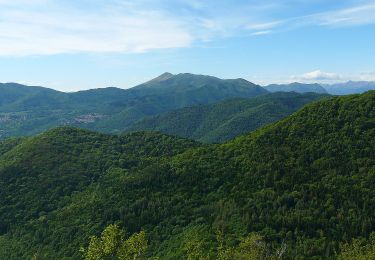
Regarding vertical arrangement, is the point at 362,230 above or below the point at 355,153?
below

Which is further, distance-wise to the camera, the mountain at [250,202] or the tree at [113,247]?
the mountain at [250,202]

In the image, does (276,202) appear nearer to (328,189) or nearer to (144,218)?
(328,189)

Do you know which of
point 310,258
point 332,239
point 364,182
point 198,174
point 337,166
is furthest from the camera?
point 198,174

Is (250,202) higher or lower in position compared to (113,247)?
lower

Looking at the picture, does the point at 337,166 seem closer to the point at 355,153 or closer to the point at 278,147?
the point at 355,153

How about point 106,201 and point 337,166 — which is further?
point 106,201

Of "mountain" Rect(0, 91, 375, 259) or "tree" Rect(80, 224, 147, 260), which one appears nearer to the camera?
"tree" Rect(80, 224, 147, 260)

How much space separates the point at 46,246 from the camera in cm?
17025

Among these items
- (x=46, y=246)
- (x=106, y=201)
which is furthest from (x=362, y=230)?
(x=46, y=246)

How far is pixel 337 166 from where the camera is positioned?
16525cm

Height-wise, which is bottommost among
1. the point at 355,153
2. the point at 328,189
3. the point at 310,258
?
the point at 310,258

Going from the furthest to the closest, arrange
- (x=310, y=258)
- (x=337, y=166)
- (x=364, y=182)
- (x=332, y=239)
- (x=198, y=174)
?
(x=198, y=174) → (x=337, y=166) → (x=364, y=182) → (x=332, y=239) → (x=310, y=258)

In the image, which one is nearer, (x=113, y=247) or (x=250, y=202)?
(x=113, y=247)

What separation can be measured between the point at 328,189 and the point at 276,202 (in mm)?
20368
